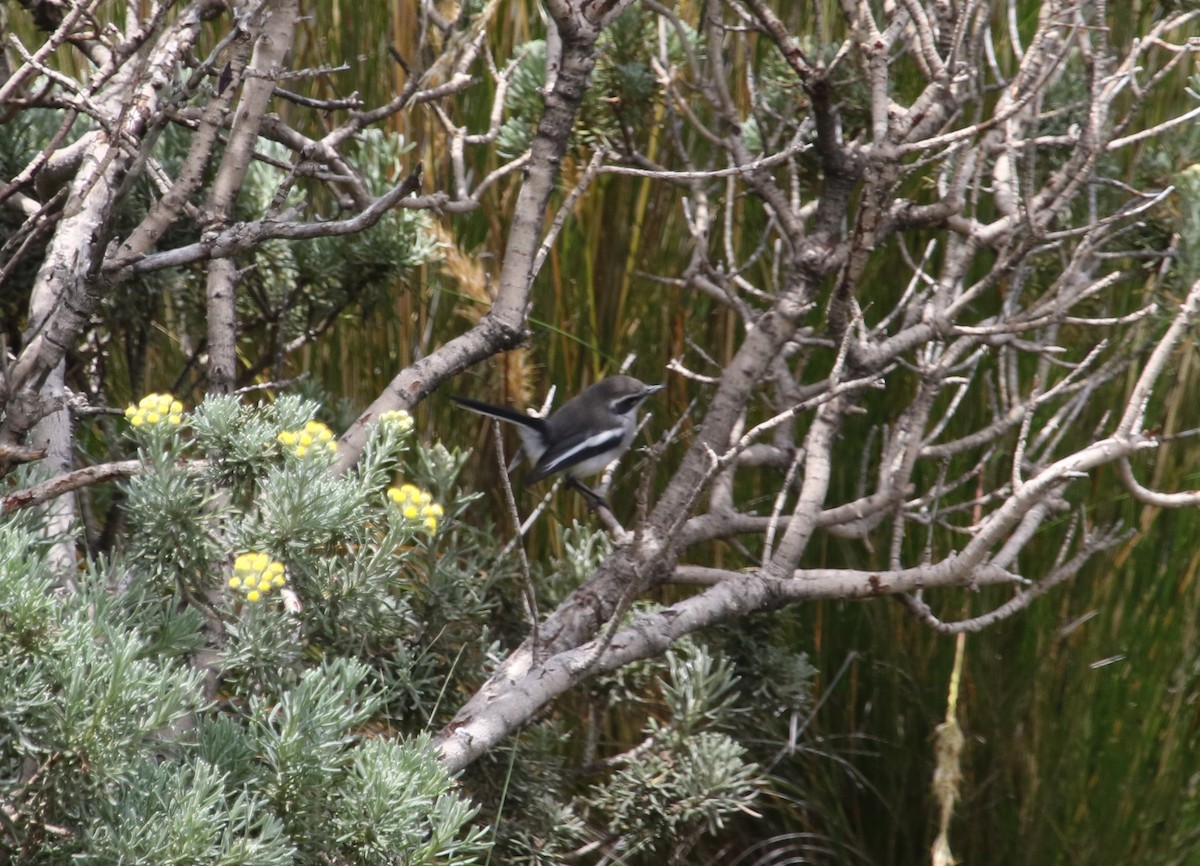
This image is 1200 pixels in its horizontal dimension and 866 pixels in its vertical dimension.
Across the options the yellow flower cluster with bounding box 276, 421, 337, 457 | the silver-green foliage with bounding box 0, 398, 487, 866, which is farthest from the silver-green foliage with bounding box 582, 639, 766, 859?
the yellow flower cluster with bounding box 276, 421, 337, 457

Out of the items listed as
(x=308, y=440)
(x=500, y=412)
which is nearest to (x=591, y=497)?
(x=500, y=412)

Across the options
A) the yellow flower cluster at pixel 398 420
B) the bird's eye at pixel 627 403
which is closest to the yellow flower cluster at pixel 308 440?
the yellow flower cluster at pixel 398 420

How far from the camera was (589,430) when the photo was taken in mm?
3258

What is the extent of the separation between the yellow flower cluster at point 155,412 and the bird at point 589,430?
5.42ft

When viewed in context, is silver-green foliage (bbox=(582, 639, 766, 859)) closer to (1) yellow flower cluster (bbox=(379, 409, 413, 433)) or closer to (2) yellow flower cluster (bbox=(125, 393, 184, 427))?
(1) yellow flower cluster (bbox=(379, 409, 413, 433))

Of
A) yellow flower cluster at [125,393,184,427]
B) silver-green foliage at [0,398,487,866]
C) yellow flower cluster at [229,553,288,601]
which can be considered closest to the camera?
silver-green foliage at [0,398,487,866]

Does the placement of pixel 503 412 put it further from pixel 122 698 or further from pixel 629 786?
pixel 122 698

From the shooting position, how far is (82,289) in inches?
65.1

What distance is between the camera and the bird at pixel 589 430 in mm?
3238

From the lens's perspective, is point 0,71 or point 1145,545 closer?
point 0,71

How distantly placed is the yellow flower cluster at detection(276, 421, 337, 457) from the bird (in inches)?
63.8

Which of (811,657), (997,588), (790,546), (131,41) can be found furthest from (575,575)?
(131,41)

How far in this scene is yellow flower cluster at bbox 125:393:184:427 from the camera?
1.51m

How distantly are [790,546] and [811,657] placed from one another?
93cm
